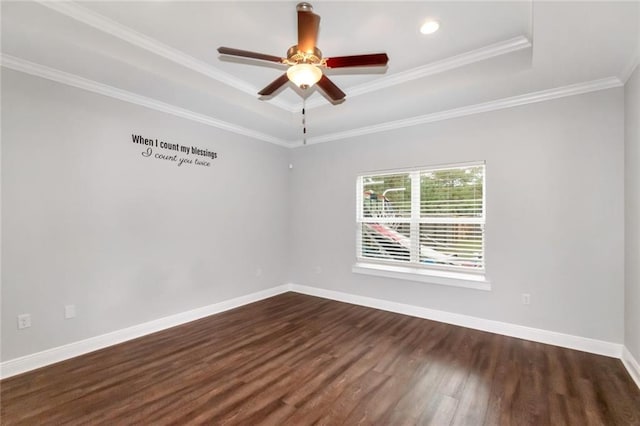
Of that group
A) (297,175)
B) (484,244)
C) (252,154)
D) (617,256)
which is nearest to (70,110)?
(252,154)

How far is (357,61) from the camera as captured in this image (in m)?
2.19

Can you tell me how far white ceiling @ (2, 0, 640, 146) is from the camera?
7.33ft

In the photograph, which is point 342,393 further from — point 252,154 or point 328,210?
point 252,154

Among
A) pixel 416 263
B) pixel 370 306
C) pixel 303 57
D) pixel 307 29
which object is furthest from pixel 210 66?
pixel 370 306

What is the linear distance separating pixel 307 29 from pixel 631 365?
3.94m

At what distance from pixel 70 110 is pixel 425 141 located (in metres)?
4.17

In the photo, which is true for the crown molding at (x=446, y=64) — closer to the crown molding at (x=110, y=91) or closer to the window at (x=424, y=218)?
the window at (x=424, y=218)

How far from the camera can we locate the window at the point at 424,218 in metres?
3.74

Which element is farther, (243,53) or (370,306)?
(370,306)

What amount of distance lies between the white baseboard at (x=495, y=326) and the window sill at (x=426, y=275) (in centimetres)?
40

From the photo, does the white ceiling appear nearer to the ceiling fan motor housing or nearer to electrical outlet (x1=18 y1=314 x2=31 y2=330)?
the ceiling fan motor housing

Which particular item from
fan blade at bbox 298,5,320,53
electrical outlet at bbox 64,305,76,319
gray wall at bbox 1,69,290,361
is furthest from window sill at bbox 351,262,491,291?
electrical outlet at bbox 64,305,76,319

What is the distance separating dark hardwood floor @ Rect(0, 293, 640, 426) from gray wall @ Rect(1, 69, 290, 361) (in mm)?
511

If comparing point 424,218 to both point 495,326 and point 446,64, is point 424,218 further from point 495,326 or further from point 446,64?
point 446,64
